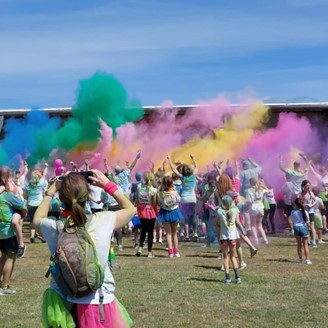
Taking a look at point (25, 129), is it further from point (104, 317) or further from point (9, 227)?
point (104, 317)

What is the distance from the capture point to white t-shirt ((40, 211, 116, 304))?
4277mm

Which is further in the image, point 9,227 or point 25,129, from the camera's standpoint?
point 25,129

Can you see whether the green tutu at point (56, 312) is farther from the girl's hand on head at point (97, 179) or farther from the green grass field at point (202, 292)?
the green grass field at point (202, 292)

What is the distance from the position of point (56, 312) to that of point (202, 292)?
17.3 feet

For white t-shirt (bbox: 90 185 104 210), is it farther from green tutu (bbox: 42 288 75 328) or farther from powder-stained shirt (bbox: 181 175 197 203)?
green tutu (bbox: 42 288 75 328)

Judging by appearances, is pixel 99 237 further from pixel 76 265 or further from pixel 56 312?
pixel 56 312

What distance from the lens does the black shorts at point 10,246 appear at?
9.16m

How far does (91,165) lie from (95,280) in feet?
48.6

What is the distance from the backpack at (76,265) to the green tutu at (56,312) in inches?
3.2

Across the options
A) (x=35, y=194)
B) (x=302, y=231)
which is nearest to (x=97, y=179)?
(x=302, y=231)

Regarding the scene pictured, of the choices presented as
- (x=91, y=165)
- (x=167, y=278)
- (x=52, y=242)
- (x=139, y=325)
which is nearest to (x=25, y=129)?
(x=91, y=165)

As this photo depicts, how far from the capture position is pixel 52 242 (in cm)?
440

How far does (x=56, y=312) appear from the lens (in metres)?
4.24

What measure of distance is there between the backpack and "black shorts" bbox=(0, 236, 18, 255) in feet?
16.8
